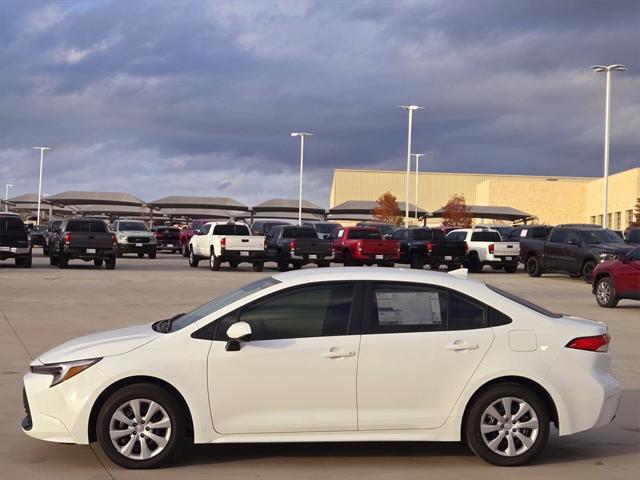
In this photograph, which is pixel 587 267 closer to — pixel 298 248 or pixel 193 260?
pixel 298 248

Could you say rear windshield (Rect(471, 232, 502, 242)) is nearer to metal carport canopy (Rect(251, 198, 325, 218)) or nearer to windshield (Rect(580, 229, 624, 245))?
windshield (Rect(580, 229, 624, 245))

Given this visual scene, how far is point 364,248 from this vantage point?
127ft

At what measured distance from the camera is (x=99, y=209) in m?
85.3

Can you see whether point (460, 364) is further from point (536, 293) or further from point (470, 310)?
point (536, 293)

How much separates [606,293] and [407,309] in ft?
52.6

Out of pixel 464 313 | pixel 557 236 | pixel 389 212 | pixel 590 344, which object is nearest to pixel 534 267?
pixel 557 236

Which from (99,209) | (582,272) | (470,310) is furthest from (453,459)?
(99,209)

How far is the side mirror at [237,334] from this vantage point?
24.1ft

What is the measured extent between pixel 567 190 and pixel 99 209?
151ft

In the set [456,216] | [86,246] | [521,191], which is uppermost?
[521,191]

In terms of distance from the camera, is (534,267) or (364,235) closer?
(534,267)

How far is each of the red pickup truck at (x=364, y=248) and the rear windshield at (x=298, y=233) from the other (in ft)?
4.49

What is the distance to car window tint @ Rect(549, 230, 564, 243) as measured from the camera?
1342 inches

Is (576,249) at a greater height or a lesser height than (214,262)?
greater
